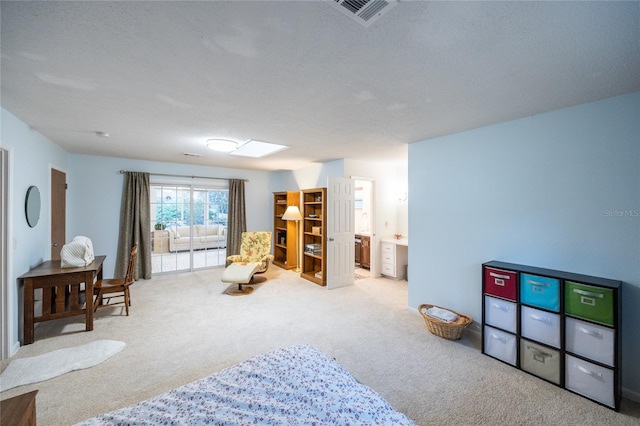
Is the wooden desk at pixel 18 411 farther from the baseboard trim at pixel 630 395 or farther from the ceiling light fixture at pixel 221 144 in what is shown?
the baseboard trim at pixel 630 395

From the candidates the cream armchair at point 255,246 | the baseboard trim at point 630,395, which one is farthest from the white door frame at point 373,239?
the baseboard trim at point 630,395

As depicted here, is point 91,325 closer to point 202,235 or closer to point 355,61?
point 202,235

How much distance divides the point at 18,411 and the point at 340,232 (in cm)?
418

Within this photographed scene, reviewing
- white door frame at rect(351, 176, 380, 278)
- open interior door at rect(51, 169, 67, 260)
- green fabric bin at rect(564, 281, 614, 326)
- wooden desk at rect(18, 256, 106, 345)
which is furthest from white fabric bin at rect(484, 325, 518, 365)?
open interior door at rect(51, 169, 67, 260)

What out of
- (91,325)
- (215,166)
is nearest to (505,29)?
(91,325)

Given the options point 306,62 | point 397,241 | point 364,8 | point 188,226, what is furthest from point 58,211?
point 397,241

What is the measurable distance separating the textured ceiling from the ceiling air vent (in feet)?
0.16

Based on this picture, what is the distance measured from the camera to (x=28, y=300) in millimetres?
2838

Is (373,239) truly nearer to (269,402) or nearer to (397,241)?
(397,241)

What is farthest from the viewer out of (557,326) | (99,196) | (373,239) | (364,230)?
(364,230)

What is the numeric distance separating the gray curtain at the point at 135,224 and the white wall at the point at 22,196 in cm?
143

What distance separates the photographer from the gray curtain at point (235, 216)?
6.33 metres

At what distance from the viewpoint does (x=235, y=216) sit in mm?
6375

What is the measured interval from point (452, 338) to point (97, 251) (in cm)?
620
